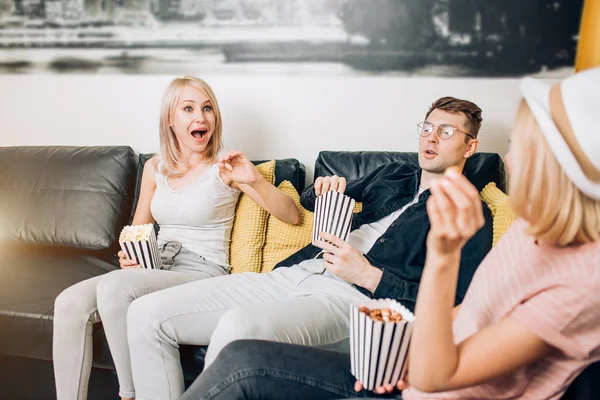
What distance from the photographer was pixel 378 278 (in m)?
1.56

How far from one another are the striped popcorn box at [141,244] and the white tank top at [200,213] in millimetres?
238

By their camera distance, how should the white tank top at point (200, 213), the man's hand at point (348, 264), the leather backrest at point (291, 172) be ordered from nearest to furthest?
the man's hand at point (348, 264) < the white tank top at point (200, 213) < the leather backrest at point (291, 172)

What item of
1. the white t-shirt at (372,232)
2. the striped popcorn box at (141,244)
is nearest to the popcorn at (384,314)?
the white t-shirt at (372,232)

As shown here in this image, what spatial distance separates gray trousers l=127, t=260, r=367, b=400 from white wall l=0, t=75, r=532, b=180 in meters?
1.00

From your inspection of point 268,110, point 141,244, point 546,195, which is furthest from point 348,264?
point 268,110

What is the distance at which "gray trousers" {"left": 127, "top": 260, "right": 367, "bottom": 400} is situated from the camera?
143 centimetres

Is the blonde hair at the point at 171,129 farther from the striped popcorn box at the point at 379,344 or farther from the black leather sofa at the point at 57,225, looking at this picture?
the striped popcorn box at the point at 379,344

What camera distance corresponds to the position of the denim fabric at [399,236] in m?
1.53

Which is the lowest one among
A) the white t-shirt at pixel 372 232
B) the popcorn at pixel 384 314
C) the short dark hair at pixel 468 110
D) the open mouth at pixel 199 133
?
the white t-shirt at pixel 372 232

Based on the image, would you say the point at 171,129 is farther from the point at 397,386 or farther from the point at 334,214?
the point at 397,386

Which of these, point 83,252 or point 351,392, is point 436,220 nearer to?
point 351,392

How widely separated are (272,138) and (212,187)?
2.03ft

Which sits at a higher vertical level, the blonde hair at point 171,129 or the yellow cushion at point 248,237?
the blonde hair at point 171,129

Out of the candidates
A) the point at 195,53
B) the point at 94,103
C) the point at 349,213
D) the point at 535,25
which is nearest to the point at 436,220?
the point at 349,213
